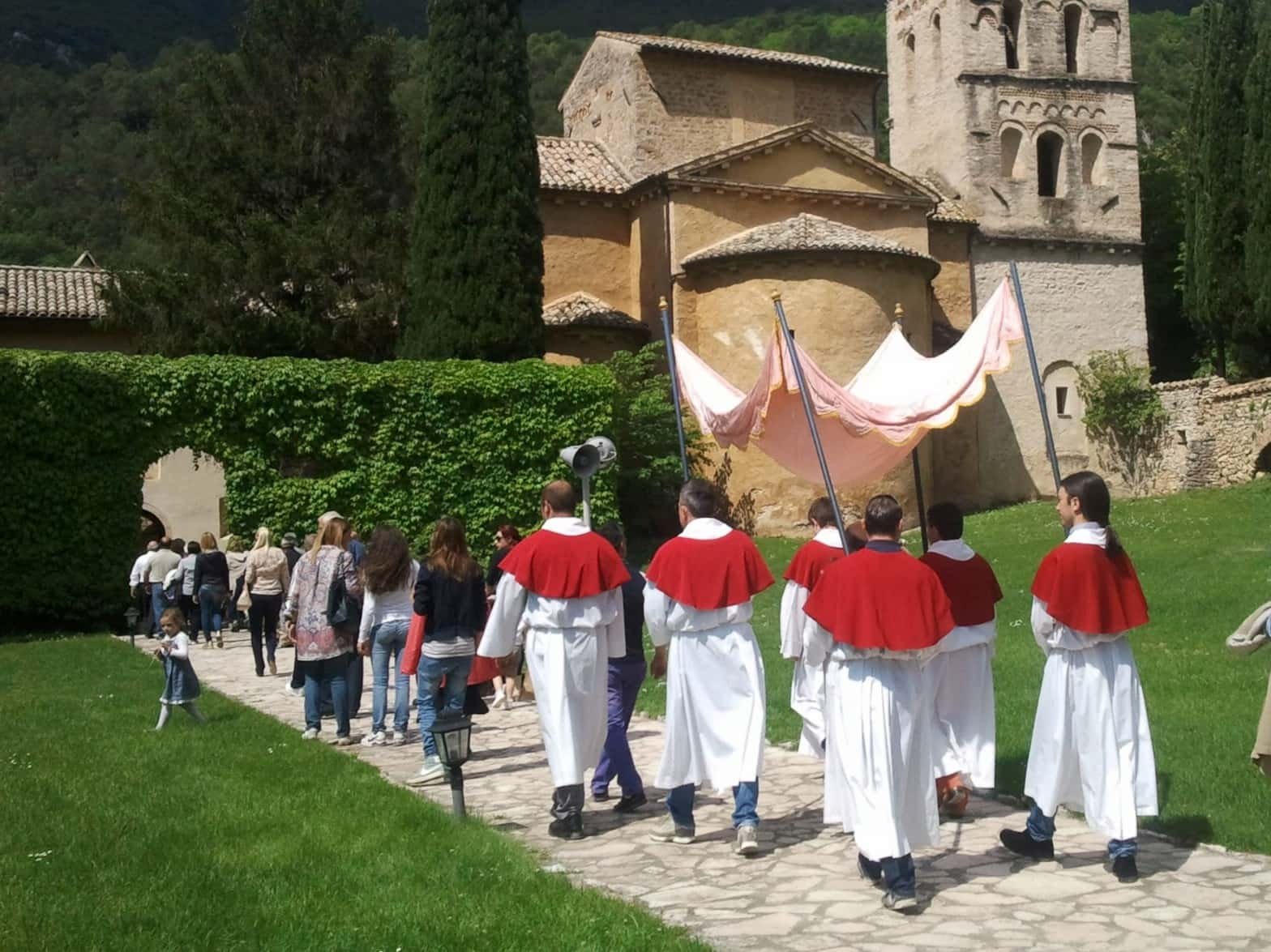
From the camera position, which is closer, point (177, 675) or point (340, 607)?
point (340, 607)

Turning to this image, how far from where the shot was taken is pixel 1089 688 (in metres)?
6.29

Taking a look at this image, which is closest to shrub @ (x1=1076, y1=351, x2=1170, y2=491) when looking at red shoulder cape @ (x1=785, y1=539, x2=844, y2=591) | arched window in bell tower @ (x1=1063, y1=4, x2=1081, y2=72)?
arched window in bell tower @ (x1=1063, y1=4, x2=1081, y2=72)

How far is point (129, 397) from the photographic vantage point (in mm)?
20859

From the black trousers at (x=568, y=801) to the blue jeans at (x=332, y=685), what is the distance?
11.9ft

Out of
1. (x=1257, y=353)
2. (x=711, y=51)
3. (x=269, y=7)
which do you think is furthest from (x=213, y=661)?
(x=1257, y=353)

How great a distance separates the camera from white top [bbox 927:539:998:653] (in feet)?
24.8

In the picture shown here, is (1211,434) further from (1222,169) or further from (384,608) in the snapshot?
(384,608)

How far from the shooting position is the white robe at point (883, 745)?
5.96 meters

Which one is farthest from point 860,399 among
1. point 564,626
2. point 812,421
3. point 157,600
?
point 157,600

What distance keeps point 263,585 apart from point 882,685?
10252 millimetres

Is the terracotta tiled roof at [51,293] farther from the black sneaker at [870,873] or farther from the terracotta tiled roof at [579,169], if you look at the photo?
the black sneaker at [870,873]

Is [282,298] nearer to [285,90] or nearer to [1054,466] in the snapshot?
[285,90]

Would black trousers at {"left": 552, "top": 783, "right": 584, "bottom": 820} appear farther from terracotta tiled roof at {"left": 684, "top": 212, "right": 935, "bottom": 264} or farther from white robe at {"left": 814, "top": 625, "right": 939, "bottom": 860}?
terracotta tiled roof at {"left": 684, "top": 212, "right": 935, "bottom": 264}

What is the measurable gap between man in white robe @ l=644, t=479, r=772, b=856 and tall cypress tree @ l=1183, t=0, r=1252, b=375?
27.7 meters
